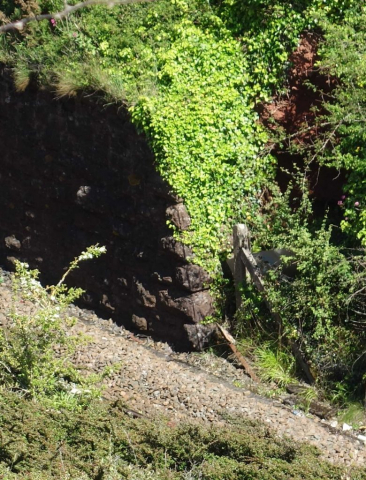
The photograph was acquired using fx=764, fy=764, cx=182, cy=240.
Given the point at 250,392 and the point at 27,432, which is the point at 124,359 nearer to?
the point at 250,392

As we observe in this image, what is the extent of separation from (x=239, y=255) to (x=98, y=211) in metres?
1.66

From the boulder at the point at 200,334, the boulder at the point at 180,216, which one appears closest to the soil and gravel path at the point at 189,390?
the boulder at the point at 200,334

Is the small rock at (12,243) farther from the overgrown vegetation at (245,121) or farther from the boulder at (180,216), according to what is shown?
the boulder at (180,216)

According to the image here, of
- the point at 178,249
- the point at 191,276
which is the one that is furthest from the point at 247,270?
the point at 178,249

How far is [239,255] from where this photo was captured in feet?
23.1

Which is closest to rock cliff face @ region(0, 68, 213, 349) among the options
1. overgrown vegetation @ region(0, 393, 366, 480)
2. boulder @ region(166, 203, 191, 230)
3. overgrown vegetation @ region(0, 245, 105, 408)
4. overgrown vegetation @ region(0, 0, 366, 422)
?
boulder @ region(166, 203, 191, 230)

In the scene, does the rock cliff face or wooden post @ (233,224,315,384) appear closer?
wooden post @ (233,224,315,384)

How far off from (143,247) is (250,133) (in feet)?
4.98

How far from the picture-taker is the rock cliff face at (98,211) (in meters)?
7.25

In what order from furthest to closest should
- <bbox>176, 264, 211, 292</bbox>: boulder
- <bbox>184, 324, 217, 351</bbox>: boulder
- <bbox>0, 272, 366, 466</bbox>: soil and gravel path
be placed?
<bbox>184, 324, 217, 351</bbox>: boulder < <bbox>176, 264, 211, 292</bbox>: boulder < <bbox>0, 272, 366, 466</bbox>: soil and gravel path

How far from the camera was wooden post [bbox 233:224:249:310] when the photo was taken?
276 inches

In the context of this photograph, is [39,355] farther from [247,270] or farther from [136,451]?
[247,270]

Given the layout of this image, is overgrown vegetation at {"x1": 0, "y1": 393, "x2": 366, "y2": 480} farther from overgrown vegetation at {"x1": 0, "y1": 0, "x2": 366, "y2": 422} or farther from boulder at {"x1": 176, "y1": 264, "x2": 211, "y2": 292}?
boulder at {"x1": 176, "y1": 264, "x2": 211, "y2": 292}

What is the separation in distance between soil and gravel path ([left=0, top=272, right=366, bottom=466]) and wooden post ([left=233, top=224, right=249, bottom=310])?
70 cm
